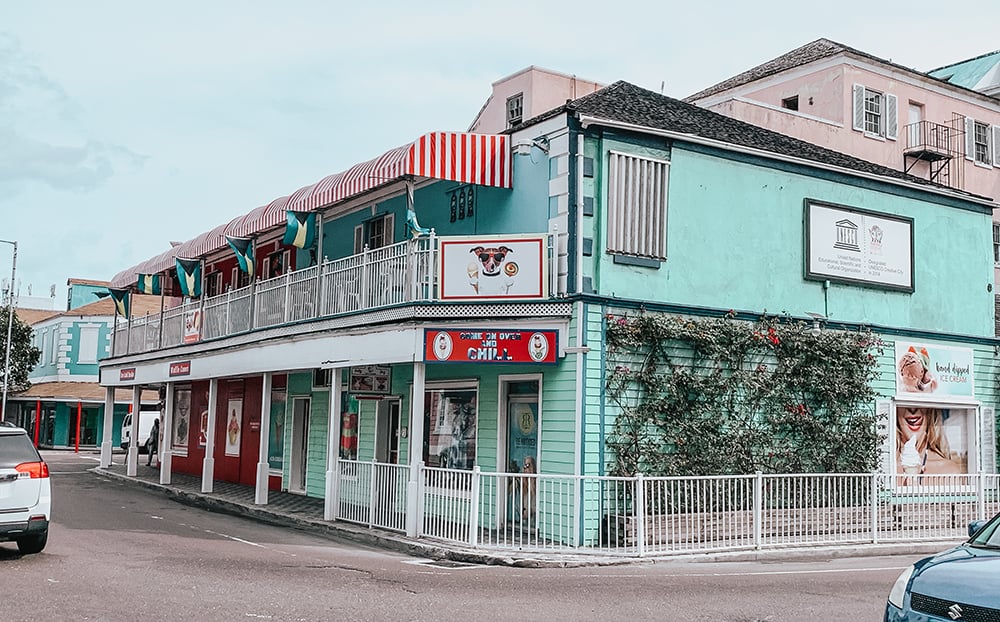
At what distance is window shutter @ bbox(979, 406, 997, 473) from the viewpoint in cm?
2094

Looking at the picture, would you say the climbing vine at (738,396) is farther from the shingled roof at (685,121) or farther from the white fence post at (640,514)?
the shingled roof at (685,121)

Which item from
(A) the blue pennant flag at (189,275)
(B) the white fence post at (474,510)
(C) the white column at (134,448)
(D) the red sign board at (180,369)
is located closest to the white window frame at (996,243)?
(B) the white fence post at (474,510)

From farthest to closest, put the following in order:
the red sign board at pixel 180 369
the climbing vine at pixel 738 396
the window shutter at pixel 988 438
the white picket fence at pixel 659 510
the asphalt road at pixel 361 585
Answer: the red sign board at pixel 180 369, the window shutter at pixel 988 438, the climbing vine at pixel 738 396, the white picket fence at pixel 659 510, the asphalt road at pixel 361 585

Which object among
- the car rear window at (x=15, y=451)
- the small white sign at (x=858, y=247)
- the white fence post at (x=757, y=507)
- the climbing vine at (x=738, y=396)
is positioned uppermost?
the small white sign at (x=858, y=247)

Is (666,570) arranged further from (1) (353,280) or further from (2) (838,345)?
(1) (353,280)

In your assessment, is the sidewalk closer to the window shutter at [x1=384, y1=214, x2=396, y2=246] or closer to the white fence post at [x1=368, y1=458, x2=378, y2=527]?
the white fence post at [x1=368, y1=458, x2=378, y2=527]

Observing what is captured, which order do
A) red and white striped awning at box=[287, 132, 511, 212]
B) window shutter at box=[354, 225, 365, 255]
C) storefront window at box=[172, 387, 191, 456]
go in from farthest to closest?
1. storefront window at box=[172, 387, 191, 456]
2. window shutter at box=[354, 225, 365, 255]
3. red and white striped awning at box=[287, 132, 511, 212]

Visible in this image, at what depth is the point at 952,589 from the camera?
6.31m

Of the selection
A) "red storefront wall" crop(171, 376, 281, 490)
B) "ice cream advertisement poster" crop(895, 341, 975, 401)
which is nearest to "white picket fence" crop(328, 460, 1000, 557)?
"ice cream advertisement poster" crop(895, 341, 975, 401)

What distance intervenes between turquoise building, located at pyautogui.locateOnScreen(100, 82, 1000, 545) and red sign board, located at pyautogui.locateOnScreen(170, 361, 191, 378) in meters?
2.84

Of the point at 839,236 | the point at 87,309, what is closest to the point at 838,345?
the point at 839,236

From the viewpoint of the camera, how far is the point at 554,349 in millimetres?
16016

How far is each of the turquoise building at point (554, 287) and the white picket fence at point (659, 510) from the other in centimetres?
8

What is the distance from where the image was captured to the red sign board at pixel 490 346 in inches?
632
